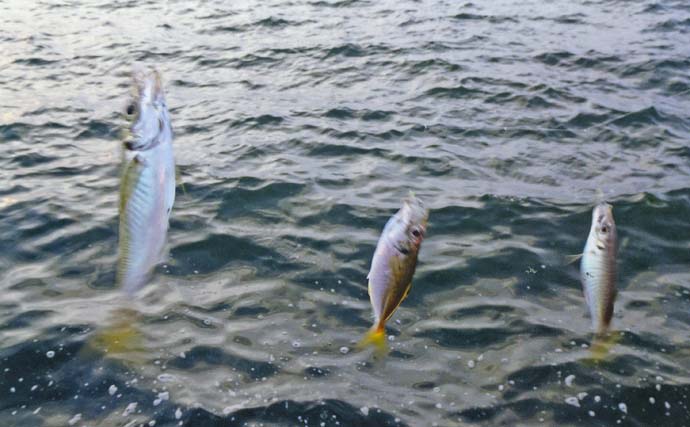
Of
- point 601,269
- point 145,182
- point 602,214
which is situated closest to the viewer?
point 145,182

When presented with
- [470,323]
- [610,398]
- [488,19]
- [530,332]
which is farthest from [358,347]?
[488,19]

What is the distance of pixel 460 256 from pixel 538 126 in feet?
12.3

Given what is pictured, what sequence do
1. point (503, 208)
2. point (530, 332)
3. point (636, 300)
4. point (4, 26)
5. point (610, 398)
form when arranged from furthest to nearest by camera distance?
point (4, 26) → point (503, 208) → point (636, 300) → point (530, 332) → point (610, 398)

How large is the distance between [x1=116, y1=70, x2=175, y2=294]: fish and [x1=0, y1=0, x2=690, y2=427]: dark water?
1659 mm

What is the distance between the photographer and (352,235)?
6777 millimetres

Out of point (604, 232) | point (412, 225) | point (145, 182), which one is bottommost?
point (604, 232)

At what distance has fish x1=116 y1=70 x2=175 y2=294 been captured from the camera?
314cm

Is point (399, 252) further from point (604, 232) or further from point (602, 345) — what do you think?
point (602, 345)

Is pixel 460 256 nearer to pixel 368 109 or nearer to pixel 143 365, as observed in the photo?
pixel 143 365

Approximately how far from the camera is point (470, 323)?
547cm

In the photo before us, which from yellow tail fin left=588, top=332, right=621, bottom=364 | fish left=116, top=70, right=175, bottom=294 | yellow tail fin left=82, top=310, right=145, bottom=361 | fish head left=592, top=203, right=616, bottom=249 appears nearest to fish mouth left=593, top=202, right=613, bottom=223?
fish head left=592, top=203, right=616, bottom=249

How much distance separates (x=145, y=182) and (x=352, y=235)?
3786 millimetres

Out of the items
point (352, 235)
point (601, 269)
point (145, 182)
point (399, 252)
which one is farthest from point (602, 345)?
point (145, 182)

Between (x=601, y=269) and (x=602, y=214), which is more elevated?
(x=602, y=214)
